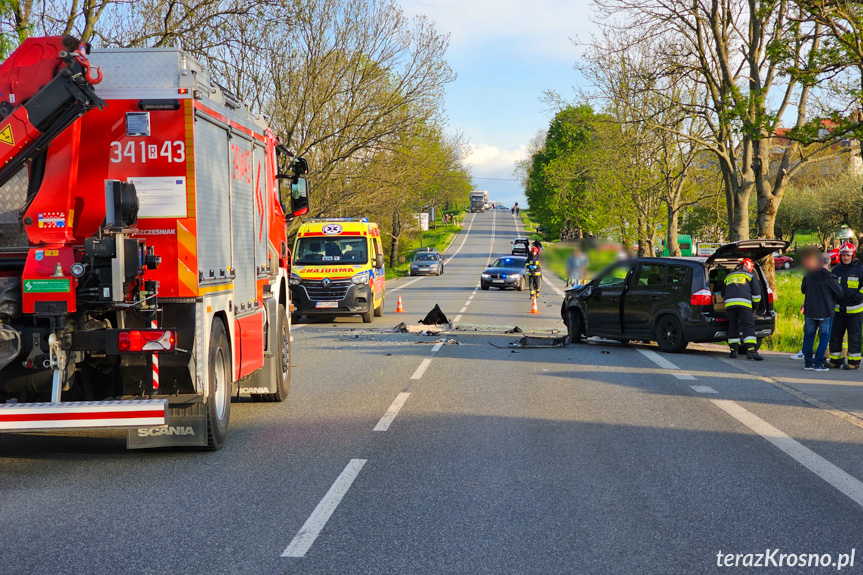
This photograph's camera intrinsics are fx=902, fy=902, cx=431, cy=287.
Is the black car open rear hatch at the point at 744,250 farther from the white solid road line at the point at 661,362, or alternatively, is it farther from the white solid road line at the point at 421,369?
the white solid road line at the point at 421,369

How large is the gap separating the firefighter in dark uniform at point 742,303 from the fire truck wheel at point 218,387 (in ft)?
30.6

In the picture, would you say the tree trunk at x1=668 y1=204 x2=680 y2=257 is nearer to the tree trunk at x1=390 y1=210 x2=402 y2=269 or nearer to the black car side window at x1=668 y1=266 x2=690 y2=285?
the black car side window at x1=668 y1=266 x2=690 y2=285

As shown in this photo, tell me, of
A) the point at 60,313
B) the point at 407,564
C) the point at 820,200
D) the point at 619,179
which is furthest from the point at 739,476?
the point at 820,200

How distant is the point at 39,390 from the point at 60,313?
864 mm

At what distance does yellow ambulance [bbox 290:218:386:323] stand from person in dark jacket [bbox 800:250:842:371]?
35.2 feet

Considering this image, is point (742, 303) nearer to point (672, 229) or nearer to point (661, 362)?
point (661, 362)

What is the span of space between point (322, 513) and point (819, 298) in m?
10.4

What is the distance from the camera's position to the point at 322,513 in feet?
Result: 18.8

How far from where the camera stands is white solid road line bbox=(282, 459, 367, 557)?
5051 millimetres

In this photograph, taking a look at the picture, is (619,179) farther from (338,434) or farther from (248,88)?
(338,434)

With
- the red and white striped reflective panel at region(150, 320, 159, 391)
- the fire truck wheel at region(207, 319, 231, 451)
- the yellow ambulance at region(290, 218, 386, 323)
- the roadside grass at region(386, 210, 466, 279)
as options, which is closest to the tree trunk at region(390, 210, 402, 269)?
the roadside grass at region(386, 210, 466, 279)

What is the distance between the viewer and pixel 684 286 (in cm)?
1523

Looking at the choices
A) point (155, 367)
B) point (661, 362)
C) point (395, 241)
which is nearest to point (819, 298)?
point (661, 362)

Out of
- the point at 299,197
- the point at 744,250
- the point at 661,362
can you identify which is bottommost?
the point at 661,362
